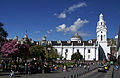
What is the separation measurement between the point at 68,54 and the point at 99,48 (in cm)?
1692

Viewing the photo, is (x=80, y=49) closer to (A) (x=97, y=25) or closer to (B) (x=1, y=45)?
(A) (x=97, y=25)

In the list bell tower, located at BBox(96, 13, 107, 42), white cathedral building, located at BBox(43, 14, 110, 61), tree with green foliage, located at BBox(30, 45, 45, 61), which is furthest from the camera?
bell tower, located at BBox(96, 13, 107, 42)

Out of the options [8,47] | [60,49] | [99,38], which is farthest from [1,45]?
[99,38]

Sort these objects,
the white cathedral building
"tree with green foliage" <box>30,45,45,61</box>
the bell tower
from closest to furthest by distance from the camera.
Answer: "tree with green foliage" <box>30,45,45,61</box> < the white cathedral building < the bell tower

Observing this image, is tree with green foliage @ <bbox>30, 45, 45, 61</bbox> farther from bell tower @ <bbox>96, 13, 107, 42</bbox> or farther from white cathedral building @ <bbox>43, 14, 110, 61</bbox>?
bell tower @ <bbox>96, 13, 107, 42</bbox>

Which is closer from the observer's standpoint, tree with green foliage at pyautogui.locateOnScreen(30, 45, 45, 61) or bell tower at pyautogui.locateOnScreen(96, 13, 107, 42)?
tree with green foliage at pyautogui.locateOnScreen(30, 45, 45, 61)

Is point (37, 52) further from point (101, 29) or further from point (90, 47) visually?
point (101, 29)

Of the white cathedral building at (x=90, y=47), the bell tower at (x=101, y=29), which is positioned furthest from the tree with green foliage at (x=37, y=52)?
the bell tower at (x=101, y=29)

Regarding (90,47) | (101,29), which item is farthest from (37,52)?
(101,29)

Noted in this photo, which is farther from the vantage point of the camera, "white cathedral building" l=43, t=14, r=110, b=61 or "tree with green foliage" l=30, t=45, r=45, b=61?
"white cathedral building" l=43, t=14, r=110, b=61

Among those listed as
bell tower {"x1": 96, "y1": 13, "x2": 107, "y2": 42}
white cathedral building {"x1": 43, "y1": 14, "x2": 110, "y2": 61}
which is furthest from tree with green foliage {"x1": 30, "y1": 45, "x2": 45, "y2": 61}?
bell tower {"x1": 96, "y1": 13, "x2": 107, "y2": 42}

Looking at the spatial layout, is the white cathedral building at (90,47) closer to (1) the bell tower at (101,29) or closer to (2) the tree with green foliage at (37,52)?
(1) the bell tower at (101,29)

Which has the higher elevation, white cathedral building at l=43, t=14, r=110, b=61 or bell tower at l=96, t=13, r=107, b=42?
bell tower at l=96, t=13, r=107, b=42

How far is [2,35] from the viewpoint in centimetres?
2725
